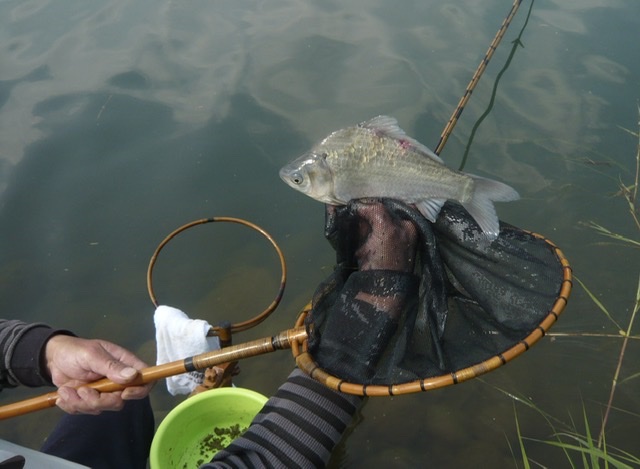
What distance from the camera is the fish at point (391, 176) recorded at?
2332 mm

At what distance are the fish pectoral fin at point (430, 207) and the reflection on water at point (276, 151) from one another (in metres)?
1.78

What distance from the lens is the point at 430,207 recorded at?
2.33 m

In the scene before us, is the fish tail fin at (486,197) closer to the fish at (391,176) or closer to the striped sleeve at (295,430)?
the fish at (391,176)

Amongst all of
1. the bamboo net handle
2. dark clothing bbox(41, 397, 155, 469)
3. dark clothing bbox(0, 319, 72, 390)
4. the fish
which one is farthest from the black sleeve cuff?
the fish

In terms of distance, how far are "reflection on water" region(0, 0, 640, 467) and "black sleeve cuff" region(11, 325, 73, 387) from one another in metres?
1.57

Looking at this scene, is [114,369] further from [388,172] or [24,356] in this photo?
[388,172]

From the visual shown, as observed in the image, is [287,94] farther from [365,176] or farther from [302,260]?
[365,176]

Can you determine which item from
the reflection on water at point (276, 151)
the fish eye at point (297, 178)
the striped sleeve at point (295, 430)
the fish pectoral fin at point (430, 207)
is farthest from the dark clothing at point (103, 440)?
the fish pectoral fin at point (430, 207)

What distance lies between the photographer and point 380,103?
→ 18.9 ft

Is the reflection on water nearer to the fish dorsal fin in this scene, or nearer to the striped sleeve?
the striped sleeve

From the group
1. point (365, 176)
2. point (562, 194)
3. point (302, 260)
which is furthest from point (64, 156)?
point (562, 194)

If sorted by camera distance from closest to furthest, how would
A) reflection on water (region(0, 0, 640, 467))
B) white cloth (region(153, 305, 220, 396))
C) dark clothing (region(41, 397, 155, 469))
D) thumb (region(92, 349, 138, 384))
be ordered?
1. thumb (region(92, 349, 138, 384))
2. dark clothing (region(41, 397, 155, 469))
3. white cloth (region(153, 305, 220, 396))
4. reflection on water (region(0, 0, 640, 467))

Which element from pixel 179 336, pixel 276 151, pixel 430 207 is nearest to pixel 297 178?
pixel 430 207

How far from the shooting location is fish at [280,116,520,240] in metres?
2.33
